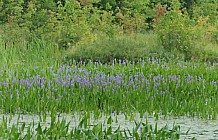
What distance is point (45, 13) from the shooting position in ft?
74.1

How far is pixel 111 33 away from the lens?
1847cm

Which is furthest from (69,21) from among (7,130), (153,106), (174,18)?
(7,130)

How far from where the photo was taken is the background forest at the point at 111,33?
48.5ft

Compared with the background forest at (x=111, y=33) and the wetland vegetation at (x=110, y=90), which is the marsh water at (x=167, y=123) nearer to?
the wetland vegetation at (x=110, y=90)

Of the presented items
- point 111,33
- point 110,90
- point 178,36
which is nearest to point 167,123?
point 110,90

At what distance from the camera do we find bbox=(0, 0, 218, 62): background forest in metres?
14.8

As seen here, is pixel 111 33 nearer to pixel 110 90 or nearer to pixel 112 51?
pixel 112 51

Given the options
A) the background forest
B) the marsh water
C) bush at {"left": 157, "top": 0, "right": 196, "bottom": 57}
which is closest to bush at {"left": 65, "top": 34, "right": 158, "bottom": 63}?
the background forest

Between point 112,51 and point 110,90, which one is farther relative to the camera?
point 112,51

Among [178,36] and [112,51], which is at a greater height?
[178,36]

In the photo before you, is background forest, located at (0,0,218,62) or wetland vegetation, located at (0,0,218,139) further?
background forest, located at (0,0,218,62)

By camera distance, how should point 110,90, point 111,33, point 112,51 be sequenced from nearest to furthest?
point 110,90 < point 112,51 < point 111,33

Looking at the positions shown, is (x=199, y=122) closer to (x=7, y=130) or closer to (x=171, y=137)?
(x=171, y=137)

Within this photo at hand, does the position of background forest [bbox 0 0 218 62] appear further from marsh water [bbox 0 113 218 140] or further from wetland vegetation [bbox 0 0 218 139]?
marsh water [bbox 0 113 218 140]
